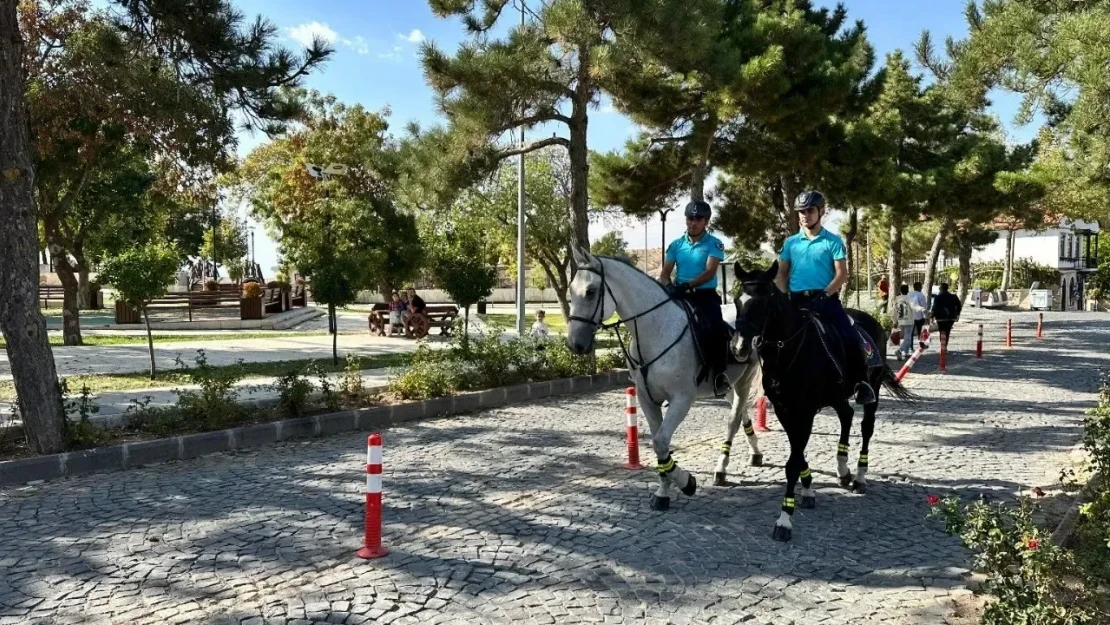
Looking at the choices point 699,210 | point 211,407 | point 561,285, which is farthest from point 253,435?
point 561,285

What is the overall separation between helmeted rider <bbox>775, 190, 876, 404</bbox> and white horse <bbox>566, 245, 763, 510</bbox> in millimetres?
751

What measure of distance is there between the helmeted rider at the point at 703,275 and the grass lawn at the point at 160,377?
23.9 ft

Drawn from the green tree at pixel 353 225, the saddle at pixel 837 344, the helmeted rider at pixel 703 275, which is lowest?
the saddle at pixel 837 344

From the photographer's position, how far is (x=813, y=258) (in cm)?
652

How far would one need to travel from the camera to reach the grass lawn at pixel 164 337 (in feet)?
70.0

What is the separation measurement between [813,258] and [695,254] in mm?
1026

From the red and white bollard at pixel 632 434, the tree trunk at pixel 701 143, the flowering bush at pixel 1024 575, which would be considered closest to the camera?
the flowering bush at pixel 1024 575

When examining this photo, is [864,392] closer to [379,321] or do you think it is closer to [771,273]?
[771,273]

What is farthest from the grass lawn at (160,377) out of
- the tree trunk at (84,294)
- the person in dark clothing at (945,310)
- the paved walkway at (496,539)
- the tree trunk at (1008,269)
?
the tree trunk at (1008,269)

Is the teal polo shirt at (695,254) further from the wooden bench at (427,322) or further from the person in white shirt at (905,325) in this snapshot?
the wooden bench at (427,322)

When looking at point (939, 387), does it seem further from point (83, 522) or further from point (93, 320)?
point (93, 320)

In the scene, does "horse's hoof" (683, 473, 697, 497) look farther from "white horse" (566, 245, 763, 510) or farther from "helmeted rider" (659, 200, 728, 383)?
"helmeted rider" (659, 200, 728, 383)

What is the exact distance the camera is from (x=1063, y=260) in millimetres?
61281

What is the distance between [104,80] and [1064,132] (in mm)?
14137
